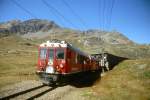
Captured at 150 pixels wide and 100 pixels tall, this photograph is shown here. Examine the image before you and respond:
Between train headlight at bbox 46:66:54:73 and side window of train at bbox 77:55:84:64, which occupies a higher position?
side window of train at bbox 77:55:84:64

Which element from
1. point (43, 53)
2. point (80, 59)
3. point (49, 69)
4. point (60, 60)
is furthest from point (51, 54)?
point (80, 59)

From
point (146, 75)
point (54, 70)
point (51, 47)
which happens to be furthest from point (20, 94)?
point (146, 75)

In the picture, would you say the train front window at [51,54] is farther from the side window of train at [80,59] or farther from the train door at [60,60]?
the side window of train at [80,59]

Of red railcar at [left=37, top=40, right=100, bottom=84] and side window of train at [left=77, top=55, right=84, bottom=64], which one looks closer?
red railcar at [left=37, top=40, right=100, bottom=84]

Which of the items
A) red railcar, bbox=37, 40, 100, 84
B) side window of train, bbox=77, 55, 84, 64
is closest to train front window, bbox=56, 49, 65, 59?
red railcar, bbox=37, 40, 100, 84

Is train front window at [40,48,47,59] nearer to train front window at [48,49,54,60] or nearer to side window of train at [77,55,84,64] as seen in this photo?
train front window at [48,49,54,60]

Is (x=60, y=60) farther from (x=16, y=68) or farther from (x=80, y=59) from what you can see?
(x=16, y=68)

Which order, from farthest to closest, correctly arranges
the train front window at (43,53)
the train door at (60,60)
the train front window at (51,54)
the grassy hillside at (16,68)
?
the grassy hillside at (16,68)
the train front window at (43,53)
the train front window at (51,54)
the train door at (60,60)

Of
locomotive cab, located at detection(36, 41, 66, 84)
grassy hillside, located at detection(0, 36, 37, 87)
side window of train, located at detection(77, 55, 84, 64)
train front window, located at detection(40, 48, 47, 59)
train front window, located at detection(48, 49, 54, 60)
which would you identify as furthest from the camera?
grassy hillside, located at detection(0, 36, 37, 87)

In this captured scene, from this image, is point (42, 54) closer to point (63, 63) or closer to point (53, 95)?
point (63, 63)

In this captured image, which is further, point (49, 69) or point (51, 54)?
point (51, 54)

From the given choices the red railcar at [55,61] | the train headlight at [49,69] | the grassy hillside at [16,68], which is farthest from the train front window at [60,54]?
the grassy hillside at [16,68]

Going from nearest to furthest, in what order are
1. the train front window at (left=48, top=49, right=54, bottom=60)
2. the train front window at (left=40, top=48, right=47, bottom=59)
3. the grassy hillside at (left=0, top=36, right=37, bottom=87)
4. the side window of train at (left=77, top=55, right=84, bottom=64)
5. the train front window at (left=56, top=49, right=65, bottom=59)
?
1. the train front window at (left=56, top=49, right=65, bottom=59)
2. the train front window at (left=48, top=49, right=54, bottom=60)
3. the train front window at (left=40, top=48, right=47, bottom=59)
4. the side window of train at (left=77, top=55, right=84, bottom=64)
5. the grassy hillside at (left=0, top=36, right=37, bottom=87)

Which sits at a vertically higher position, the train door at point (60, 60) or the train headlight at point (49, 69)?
the train door at point (60, 60)
